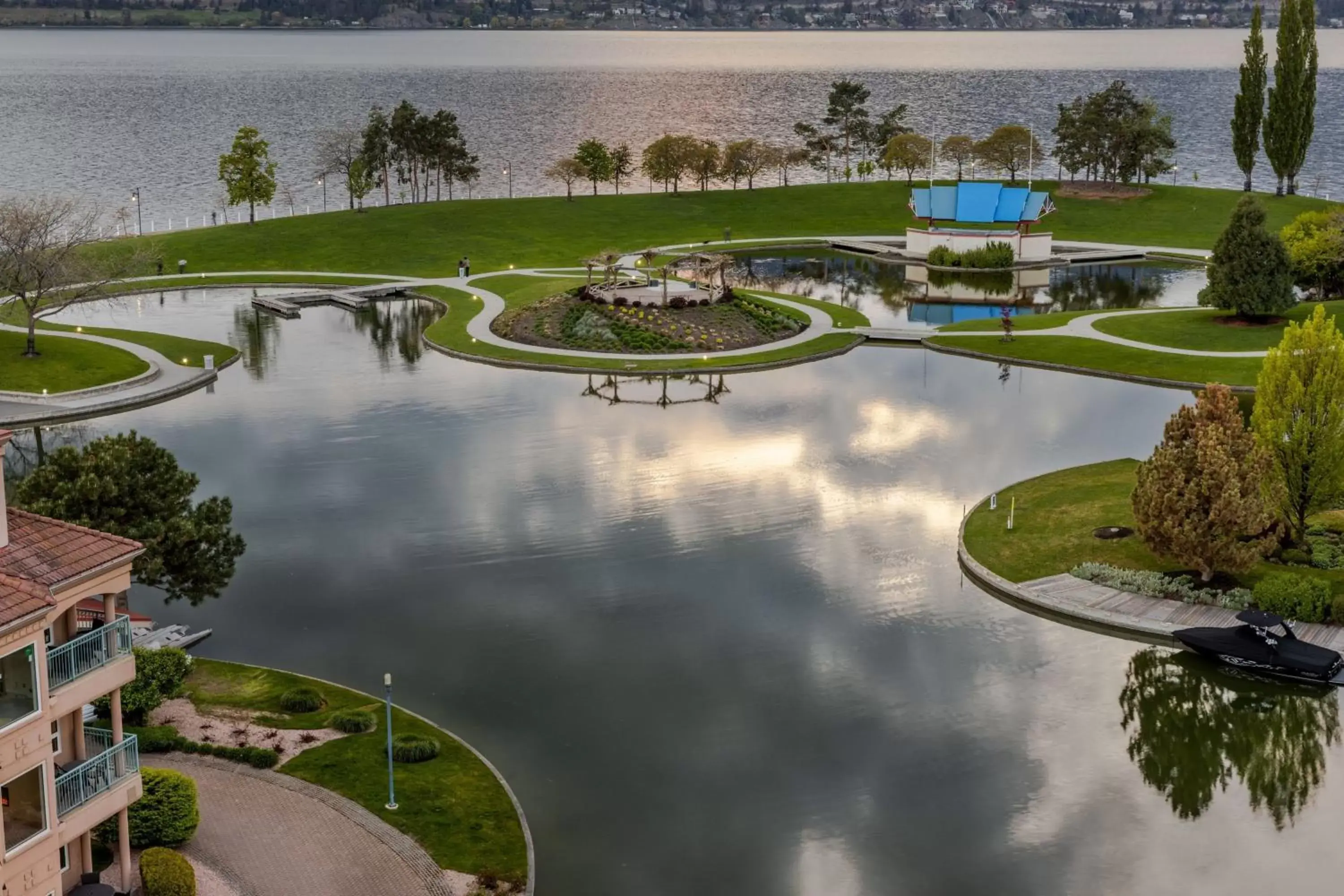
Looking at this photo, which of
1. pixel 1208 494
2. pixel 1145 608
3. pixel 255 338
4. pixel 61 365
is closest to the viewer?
pixel 1145 608

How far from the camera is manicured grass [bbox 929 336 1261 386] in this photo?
224 feet

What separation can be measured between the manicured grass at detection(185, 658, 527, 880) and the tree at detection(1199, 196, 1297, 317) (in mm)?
54458

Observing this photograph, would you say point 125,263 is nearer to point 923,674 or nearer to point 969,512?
point 969,512

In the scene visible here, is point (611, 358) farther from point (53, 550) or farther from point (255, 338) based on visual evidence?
Result: point (53, 550)

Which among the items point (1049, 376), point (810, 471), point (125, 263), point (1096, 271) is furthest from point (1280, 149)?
point (125, 263)

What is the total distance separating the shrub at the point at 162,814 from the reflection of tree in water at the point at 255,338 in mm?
42327

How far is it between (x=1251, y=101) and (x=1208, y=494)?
269 feet

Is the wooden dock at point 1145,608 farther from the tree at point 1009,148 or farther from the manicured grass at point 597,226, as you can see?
the tree at point 1009,148

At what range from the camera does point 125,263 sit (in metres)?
87.9

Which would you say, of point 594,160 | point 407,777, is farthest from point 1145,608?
point 594,160

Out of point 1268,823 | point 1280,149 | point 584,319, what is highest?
point 1280,149

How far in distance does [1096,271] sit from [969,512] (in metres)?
56.7

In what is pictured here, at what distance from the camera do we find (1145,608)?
1658 inches

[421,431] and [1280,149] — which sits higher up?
[1280,149]
